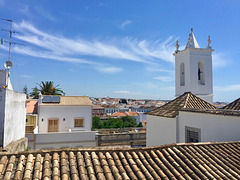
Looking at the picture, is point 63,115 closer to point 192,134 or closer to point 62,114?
point 62,114

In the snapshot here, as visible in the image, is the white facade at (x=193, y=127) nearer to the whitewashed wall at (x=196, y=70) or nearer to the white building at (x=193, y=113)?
the white building at (x=193, y=113)

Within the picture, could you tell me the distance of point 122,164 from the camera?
407 cm

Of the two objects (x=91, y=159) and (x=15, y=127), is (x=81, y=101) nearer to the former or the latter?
(x=15, y=127)

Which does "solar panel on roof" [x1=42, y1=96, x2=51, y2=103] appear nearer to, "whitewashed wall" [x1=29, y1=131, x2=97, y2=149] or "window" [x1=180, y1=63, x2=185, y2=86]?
"whitewashed wall" [x1=29, y1=131, x2=97, y2=149]

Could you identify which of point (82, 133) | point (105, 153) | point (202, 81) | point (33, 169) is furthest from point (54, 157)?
point (202, 81)

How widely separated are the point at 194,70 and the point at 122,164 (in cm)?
1299

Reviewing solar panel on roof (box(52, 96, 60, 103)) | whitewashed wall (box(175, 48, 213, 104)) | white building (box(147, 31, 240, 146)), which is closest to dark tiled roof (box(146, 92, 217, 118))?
white building (box(147, 31, 240, 146))

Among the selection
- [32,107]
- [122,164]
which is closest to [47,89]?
[32,107]

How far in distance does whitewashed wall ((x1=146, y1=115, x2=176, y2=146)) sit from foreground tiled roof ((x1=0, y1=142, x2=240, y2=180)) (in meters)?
4.84

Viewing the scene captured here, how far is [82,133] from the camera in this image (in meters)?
16.6

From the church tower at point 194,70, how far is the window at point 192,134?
21.7 feet

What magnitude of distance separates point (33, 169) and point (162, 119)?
27.1ft

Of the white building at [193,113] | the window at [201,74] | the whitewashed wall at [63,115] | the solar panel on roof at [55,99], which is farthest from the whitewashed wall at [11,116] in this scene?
the window at [201,74]

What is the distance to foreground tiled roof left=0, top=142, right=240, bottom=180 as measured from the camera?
3455 mm
